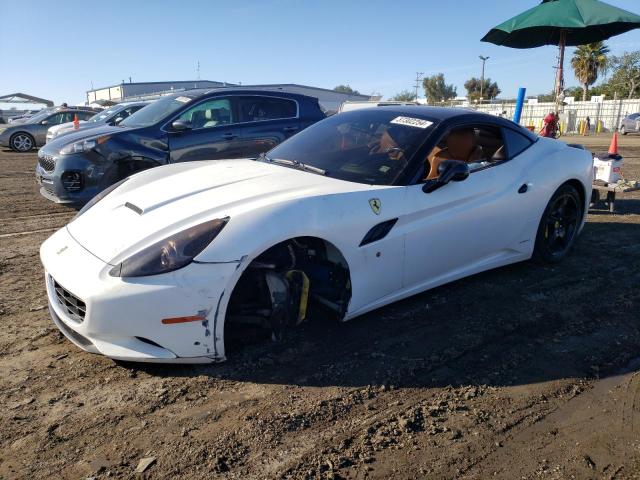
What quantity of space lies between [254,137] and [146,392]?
15.7ft

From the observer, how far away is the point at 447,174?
345cm

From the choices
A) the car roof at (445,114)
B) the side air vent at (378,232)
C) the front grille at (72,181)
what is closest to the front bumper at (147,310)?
the side air vent at (378,232)

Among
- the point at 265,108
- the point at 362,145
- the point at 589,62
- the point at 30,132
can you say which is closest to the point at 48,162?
the point at 265,108

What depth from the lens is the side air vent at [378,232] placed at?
122 inches

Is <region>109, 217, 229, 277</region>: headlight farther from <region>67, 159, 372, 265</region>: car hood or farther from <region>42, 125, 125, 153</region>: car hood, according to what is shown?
<region>42, 125, 125, 153</region>: car hood

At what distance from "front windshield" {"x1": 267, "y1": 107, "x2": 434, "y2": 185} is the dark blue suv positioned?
2574mm

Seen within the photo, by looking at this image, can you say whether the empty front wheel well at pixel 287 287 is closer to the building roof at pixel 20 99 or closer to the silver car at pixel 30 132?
the silver car at pixel 30 132

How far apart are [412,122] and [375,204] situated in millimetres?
1069

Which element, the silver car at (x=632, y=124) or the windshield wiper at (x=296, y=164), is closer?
the windshield wiper at (x=296, y=164)

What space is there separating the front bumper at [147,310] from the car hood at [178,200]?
0.17 m

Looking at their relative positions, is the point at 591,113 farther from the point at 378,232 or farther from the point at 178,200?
the point at 178,200

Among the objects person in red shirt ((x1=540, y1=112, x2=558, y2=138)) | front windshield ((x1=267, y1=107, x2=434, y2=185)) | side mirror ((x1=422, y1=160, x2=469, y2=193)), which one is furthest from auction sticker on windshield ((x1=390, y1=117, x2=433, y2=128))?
person in red shirt ((x1=540, y1=112, x2=558, y2=138))

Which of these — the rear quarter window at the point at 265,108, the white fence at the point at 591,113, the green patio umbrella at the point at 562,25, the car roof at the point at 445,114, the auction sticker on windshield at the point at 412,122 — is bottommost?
the auction sticker on windshield at the point at 412,122

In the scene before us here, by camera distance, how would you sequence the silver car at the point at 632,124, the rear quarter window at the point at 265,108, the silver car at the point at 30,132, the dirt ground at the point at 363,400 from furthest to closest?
the silver car at the point at 632,124
the silver car at the point at 30,132
the rear quarter window at the point at 265,108
the dirt ground at the point at 363,400
